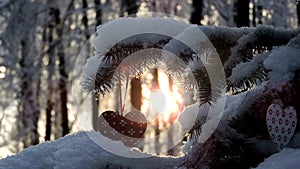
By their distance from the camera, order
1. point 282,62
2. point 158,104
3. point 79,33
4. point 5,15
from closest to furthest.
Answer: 1. point 282,62
2. point 158,104
3. point 5,15
4. point 79,33

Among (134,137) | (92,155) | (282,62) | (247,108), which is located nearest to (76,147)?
(92,155)

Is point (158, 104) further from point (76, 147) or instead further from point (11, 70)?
point (11, 70)

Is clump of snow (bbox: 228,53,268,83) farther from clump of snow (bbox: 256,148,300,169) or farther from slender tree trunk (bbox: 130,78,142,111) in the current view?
slender tree trunk (bbox: 130,78,142,111)

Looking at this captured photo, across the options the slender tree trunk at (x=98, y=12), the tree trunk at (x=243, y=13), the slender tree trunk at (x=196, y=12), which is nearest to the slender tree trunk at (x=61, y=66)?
the slender tree trunk at (x=98, y=12)

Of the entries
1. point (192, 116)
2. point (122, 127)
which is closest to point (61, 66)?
point (192, 116)

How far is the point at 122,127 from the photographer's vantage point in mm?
1630

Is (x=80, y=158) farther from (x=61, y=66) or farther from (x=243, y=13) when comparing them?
(x=61, y=66)

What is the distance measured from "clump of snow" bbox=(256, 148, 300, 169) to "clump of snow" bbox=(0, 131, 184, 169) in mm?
324

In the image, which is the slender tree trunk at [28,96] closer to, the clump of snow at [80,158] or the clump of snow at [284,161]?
the clump of snow at [80,158]

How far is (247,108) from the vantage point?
1575 millimetres

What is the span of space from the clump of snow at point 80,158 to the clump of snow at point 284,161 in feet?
1.06

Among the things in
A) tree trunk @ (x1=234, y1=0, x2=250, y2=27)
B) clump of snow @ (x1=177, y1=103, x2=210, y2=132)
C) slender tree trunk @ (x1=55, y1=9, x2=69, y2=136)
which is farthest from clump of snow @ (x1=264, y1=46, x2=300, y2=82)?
slender tree trunk @ (x1=55, y1=9, x2=69, y2=136)

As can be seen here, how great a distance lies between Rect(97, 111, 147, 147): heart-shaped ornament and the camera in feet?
5.31

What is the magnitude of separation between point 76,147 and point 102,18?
8.50 m
